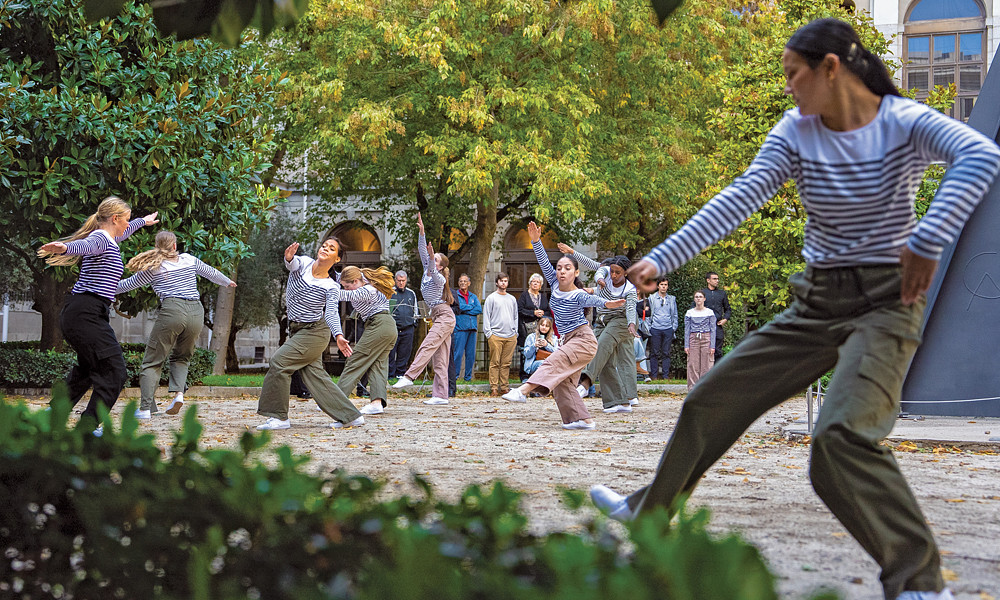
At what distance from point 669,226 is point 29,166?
16113 millimetres

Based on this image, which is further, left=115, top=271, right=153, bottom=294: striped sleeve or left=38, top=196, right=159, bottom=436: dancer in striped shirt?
left=115, top=271, right=153, bottom=294: striped sleeve

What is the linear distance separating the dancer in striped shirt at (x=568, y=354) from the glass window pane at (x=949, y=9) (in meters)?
24.8

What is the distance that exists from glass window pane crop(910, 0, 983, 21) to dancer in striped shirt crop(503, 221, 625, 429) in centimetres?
2484

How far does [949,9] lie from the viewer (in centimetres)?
3200

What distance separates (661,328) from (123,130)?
39.4 feet

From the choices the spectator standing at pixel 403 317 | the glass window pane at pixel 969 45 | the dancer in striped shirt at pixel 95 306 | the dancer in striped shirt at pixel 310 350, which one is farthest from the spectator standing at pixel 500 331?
the glass window pane at pixel 969 45

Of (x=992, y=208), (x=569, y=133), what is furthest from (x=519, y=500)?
(x=569, y=133)

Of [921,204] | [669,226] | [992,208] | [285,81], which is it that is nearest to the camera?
[992,208]

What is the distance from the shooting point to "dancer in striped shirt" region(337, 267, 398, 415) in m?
12.3

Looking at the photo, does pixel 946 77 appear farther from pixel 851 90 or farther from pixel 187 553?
pixel 187 553

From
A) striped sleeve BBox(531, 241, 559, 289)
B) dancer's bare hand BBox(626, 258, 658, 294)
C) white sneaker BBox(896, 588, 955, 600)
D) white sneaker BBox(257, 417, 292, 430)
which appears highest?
striped sleeve BBox(531, 241, 559, 289)

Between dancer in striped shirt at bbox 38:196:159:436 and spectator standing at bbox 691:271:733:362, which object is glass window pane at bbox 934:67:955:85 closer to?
spectator standing at bbox 691:271:733:362

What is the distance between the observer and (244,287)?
97.4 ft

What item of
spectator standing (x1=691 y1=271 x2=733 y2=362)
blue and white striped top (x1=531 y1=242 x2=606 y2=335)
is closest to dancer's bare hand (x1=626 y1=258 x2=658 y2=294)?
blue and white striped top (x1=531 y1=242 x2=606 y2=335)
